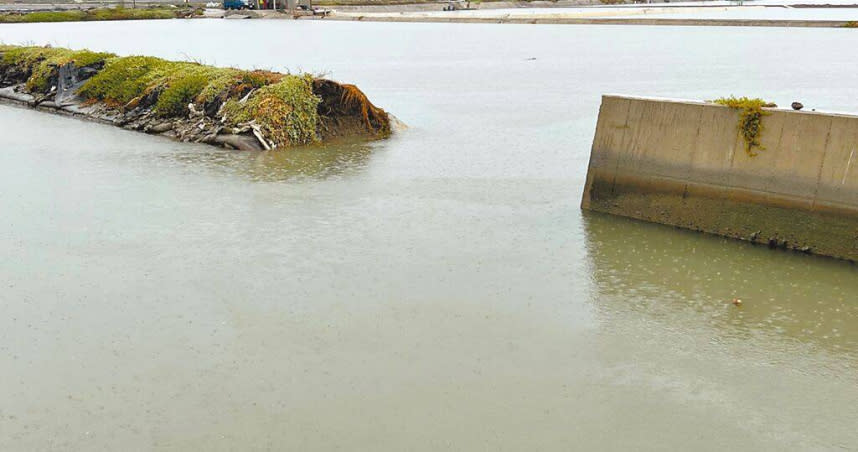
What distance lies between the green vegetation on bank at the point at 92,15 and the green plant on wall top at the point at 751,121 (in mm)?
90237

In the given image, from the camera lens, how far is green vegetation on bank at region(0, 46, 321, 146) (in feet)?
65.0

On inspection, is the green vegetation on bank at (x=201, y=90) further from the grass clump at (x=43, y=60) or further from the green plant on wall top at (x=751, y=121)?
the green plant on wall top at (x=751, y=121)

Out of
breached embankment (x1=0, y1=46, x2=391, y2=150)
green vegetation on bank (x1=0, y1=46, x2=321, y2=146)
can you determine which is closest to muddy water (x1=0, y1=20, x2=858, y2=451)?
breached embankment (x1=0, y1=46, x2=391, y2=150)

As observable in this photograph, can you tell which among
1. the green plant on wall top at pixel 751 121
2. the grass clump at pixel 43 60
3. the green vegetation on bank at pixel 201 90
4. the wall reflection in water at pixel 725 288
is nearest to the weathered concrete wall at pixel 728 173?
the green plant on wall top at pixel 751 121

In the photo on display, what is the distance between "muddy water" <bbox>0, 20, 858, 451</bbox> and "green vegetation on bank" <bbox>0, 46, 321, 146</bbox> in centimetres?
121

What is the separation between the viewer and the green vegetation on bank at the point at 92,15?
90.9 metres

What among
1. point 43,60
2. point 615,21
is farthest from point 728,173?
point 615,21

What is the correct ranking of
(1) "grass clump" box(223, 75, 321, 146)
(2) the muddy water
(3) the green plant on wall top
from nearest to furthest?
1. (2) the muddy water
2. (3) the green plant on wall top
3. (1) "grass clump" box(223, 75, 321, 146)

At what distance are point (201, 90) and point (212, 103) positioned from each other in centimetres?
79

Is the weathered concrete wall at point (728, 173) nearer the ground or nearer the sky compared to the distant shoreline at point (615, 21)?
nearer the ground

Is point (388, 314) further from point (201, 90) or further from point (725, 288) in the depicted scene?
point (201, 90)

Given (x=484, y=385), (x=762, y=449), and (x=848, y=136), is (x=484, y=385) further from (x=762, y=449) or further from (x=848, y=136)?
(x=848, y=136)

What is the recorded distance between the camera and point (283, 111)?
19797 mm

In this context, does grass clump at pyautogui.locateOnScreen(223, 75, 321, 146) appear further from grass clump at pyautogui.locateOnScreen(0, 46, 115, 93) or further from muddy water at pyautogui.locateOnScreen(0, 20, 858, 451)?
grass clump at pyautogui.locateOnScreen(0, 46, 115, 93)
